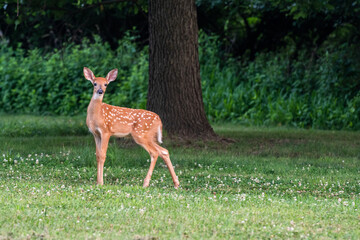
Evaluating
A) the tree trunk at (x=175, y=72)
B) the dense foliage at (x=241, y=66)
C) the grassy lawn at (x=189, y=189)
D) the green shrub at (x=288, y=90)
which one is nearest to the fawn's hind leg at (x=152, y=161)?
the grassy lawn at (x=189, y=189)

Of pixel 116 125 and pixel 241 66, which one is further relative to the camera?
pixel 241 66

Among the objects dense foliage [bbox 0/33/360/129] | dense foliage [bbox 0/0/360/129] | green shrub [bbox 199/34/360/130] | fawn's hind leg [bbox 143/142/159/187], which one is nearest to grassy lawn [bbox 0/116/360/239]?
fawn's hind leg [bbox 143/142/159/187]

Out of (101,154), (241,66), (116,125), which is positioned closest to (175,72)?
(116,125)

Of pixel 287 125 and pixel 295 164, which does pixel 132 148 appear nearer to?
pixel 295 164

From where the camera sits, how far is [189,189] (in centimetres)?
837

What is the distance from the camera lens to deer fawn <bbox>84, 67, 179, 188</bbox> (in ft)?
26.9

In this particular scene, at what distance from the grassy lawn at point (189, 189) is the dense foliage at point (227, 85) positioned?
2822mm

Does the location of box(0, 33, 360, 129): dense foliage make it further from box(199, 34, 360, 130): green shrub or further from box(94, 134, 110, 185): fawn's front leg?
box(94, 134, 110, 185): fawn's front leg

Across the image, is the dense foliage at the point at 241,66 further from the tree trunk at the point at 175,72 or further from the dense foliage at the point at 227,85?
the tree trunk at the point at 175,72

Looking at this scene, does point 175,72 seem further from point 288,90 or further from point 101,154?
point 288,90

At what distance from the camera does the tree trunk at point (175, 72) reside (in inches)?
501

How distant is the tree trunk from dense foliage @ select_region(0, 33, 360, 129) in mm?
3947

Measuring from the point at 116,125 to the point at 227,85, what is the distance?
449 inches

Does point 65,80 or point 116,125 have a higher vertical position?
point 116,125
